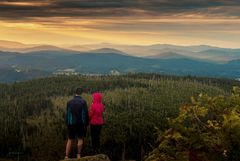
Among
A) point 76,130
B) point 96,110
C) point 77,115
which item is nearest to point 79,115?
point 77,115

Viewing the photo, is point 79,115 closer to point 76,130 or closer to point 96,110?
point 76,130

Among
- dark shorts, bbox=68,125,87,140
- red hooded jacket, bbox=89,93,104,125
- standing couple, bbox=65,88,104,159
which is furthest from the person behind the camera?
red hooded jacket, bbox=89,93,104,125

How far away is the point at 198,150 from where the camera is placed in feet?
45.6

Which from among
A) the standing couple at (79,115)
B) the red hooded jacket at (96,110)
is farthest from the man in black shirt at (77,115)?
the red hooded jacket at (96,110)

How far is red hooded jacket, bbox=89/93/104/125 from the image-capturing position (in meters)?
23.8

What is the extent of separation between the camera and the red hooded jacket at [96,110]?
2375 cm

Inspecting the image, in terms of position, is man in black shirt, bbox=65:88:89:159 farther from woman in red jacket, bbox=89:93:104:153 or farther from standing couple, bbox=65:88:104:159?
woman in red jacket, bbox=89:93:104:153

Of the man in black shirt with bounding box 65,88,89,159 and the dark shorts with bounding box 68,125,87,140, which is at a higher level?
the man in black shirt with bounding box 65,88,89,159

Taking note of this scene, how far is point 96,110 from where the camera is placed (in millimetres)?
23828

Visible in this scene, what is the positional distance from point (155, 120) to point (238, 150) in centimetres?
8647

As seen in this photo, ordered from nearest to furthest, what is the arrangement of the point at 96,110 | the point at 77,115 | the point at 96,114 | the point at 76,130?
1. the point at 77,115
2. the point at 76,130
3. the point at 96,110
4. the point at 96,114

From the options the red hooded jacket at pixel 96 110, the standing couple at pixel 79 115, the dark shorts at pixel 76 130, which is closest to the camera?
the standing couple at pixel 79 115

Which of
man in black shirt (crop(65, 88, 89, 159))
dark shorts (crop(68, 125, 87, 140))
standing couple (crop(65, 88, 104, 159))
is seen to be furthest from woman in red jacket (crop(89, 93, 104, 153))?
dark shorts (crop(68, 125, 87, 140))

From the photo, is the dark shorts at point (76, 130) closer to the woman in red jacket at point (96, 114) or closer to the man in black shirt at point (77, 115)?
the man in black shirt at point (77, 115)
